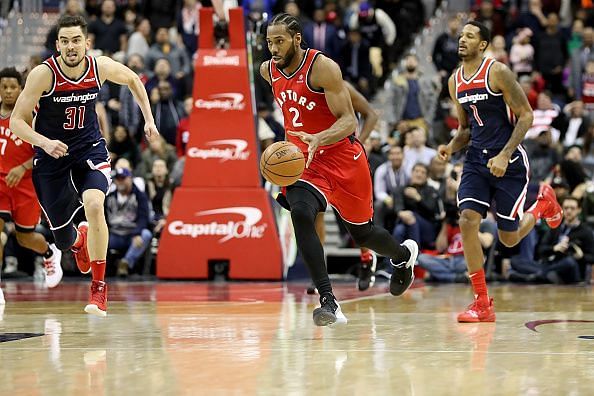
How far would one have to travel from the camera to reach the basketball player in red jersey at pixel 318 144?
7.02 metres

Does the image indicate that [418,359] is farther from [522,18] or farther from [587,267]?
[522,18]

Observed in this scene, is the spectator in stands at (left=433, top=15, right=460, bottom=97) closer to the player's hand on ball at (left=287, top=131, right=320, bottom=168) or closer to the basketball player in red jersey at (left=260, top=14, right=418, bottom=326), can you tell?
the basketball player in red jersey at (left=260, top=14, right=418, bottom=326)

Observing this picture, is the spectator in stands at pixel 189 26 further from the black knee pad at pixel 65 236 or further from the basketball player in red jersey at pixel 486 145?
the basketball player in red jersey at pixel 486 145

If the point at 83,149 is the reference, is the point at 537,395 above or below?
below

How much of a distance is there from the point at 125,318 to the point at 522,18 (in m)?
11.8

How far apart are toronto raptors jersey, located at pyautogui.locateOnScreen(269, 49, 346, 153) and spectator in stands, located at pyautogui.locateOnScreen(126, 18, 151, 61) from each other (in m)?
10.4

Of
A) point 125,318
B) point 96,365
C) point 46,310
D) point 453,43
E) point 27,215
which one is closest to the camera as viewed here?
point 96,365

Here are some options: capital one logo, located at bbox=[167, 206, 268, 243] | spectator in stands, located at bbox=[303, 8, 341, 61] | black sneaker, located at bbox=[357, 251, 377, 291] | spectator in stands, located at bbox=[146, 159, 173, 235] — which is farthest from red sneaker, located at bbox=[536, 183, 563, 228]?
spectator in stands, located at bbox=[303, 8, 341, 61]

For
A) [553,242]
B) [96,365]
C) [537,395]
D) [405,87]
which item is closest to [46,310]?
[96,365]

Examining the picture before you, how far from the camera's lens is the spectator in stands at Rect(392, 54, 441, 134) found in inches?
661

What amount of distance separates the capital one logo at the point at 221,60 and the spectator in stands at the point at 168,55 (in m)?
4.85

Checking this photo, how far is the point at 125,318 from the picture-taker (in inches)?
312

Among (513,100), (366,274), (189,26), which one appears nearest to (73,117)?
(513,100)

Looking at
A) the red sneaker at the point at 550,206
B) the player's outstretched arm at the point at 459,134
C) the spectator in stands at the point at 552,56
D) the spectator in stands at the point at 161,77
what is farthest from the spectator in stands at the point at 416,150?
the player's outstretched arm at the point at 459,134
